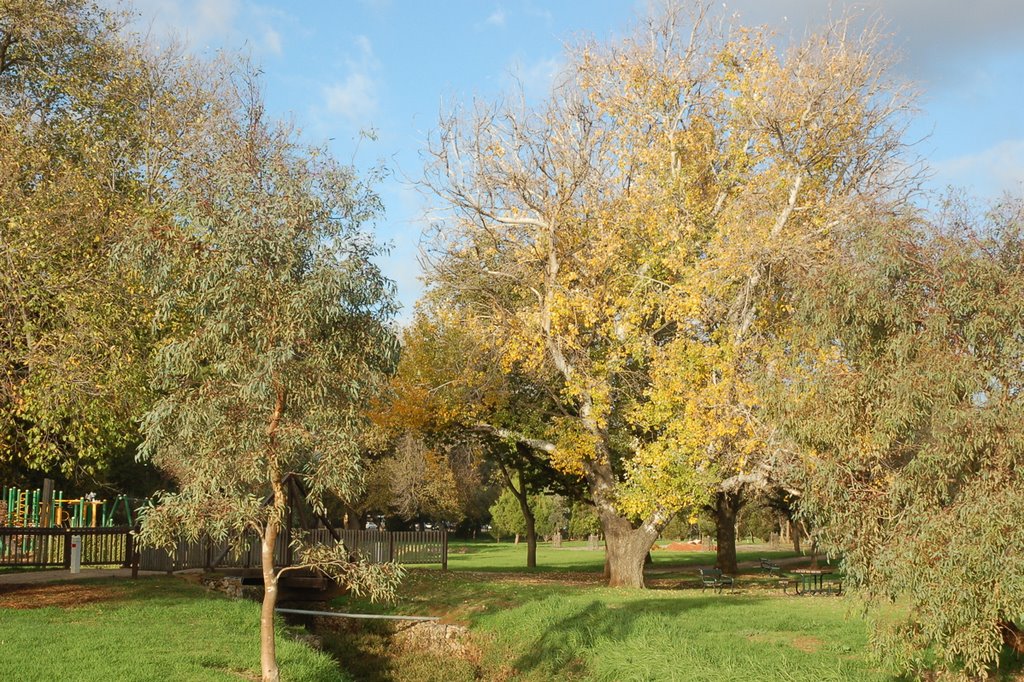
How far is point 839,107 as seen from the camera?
24578mm

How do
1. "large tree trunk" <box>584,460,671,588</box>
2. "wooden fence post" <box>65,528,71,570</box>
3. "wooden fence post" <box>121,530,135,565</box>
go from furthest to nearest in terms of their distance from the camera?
"large tree trunk" <box>584,460,671,588</box>, "wooden fence post" <box>121,530,135,565</box>, "wooden fence post" <box>65,528,71,570</box>

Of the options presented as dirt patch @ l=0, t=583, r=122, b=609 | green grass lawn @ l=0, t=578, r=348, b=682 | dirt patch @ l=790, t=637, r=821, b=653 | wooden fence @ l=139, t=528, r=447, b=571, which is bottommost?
dirt patch @ l=790, t=637, r=821, b=653

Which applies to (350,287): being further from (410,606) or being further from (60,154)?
(410,606)

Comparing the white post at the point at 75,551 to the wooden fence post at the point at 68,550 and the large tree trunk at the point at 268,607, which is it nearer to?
the wooden fence post at the point at 68,550

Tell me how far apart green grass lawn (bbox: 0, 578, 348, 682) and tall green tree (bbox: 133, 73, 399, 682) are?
198 cm

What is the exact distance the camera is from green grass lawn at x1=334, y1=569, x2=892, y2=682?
15.1 meters

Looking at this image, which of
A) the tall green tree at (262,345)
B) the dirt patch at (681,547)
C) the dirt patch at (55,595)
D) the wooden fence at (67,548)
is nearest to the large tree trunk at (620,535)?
the wooden fence at (67,548)

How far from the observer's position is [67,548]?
23391 mm

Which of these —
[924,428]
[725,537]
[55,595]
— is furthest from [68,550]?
[725,537]

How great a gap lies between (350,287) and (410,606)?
46.2 feet

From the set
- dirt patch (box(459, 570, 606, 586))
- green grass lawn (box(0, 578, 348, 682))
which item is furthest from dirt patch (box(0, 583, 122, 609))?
dirt patch (box(459, 570, 606, 586))

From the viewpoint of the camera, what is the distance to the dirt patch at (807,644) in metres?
16.0

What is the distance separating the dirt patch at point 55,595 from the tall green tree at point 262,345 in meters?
6.48

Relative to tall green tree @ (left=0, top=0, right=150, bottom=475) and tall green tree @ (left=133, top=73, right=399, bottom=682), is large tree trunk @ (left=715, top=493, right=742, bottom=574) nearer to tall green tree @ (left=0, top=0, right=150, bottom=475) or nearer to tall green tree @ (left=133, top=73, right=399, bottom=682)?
tall green tree @ (left=0, top=0, right=150, bottom=475)
